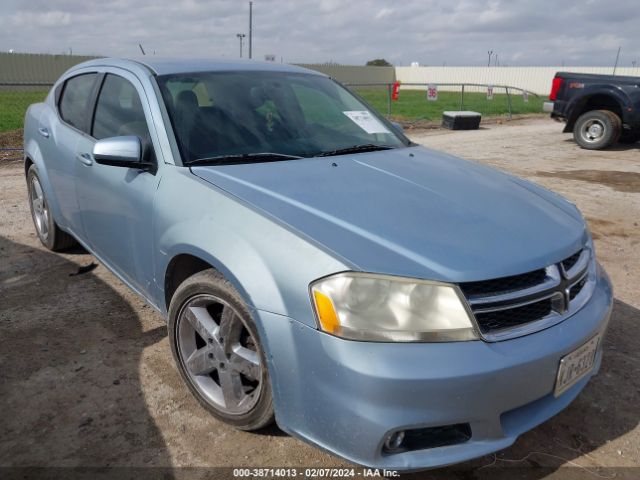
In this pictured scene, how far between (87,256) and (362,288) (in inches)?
139

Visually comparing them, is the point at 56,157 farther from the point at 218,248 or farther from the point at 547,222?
the point at 547,222

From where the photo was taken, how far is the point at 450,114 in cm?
1560

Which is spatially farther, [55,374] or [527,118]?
[527,118]

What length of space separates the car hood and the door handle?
1.13 meters

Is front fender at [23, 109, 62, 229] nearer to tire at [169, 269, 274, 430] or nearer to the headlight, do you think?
tire at [169, 269, 274, 430]

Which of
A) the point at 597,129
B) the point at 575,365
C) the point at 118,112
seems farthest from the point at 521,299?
the point at 597,129

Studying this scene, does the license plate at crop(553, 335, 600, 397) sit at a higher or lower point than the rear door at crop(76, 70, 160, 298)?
lower

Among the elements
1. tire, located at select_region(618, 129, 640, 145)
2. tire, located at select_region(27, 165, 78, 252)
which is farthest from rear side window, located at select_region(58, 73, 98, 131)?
tire, located at select_region(618, 129, 640, 145)

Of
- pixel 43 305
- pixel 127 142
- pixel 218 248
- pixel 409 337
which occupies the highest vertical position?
pixel 127 142

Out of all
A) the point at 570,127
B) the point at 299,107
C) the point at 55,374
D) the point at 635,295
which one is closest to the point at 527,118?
the point at 570,127

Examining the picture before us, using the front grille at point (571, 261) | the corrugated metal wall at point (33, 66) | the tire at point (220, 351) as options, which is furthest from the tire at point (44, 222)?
the corrugated metal wall at point (33, 66)

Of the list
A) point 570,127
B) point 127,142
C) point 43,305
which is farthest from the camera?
point 570,127

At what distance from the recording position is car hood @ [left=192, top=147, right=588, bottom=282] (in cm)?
197

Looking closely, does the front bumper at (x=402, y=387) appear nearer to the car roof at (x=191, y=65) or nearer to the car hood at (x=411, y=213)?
the car hood at (x=411, y=213)
